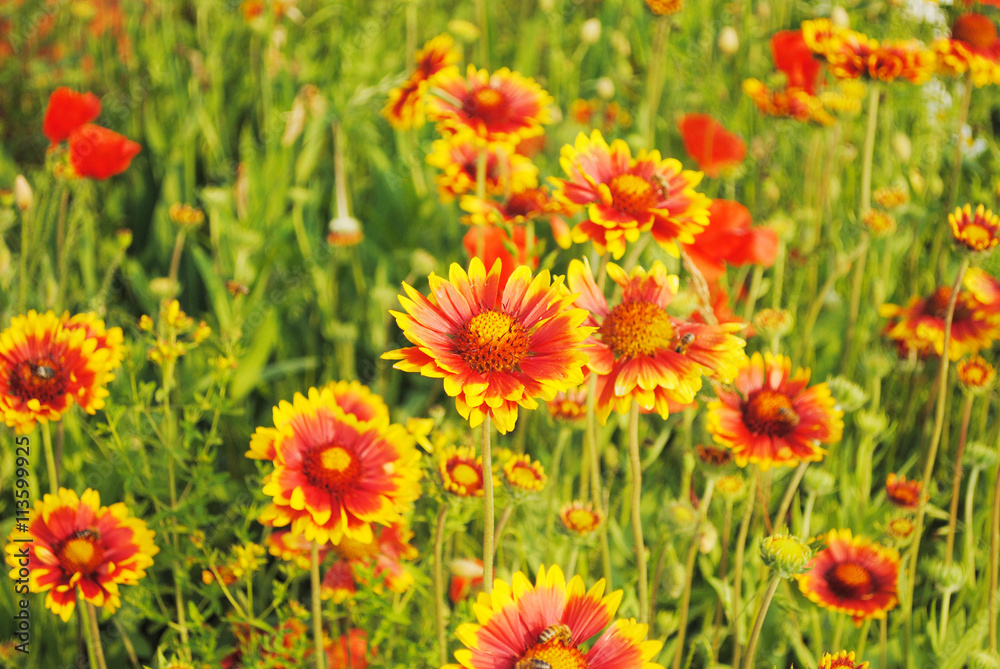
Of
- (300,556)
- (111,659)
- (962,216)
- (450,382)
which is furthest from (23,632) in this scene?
(962,216)

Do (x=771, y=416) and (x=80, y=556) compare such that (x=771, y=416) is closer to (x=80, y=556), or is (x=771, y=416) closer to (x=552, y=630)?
(x=552, y=630)

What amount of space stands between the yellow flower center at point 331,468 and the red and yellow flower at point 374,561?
6.0 inches

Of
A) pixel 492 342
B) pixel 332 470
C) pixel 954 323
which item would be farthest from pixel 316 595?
pixel 954 323

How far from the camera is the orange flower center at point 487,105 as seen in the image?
1.42m

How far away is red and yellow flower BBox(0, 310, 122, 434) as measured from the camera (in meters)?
0.94

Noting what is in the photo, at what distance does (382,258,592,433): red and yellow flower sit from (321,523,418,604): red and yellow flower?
39 cm

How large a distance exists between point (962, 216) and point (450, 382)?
3.14 feet

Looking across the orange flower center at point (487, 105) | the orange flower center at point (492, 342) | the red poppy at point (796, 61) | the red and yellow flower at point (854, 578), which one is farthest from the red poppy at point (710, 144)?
the orange flower center at point (492, 342)

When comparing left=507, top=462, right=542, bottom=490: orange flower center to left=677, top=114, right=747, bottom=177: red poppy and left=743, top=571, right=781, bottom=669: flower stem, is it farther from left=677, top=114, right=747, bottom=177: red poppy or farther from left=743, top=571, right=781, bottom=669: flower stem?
left=677, top=114, right=747, bottom=177: red poppy

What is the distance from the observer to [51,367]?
99 cm

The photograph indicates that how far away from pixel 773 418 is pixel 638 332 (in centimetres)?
32

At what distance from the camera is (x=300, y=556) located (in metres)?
1.03

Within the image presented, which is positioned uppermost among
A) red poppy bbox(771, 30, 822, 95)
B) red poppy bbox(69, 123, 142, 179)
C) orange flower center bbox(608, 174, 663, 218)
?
red poppy bbox(771, 30, 822, 95)

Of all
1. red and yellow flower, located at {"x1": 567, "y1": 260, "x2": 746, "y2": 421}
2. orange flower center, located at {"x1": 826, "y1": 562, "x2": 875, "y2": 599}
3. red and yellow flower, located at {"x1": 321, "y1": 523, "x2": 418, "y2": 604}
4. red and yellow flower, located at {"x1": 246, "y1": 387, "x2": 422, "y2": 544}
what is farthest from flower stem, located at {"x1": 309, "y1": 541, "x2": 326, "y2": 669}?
orange flower center, located at {"x1": 826, "y1": 562, "x2": 875, "y2": 599}
